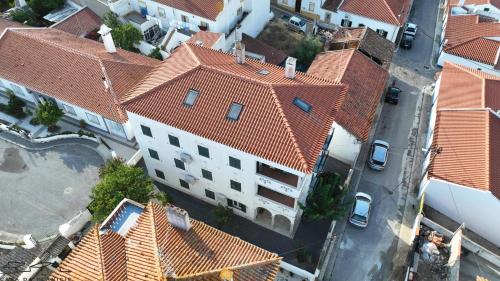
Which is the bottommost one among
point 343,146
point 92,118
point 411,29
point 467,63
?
point 343,146

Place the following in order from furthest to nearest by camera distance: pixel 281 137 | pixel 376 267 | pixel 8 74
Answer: pixel 8 74 → pixel 376 267 → pixel 281 137

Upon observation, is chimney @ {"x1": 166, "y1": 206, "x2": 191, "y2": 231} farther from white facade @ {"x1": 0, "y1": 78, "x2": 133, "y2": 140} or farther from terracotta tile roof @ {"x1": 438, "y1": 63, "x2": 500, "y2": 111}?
terracotta tile roof @ {"x1": 438, "y1": 63, "x2": 500, "y2": 111}

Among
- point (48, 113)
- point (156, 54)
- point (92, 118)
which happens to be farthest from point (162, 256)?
point (156, 54)

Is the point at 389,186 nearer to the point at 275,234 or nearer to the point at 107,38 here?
the point at 275,234

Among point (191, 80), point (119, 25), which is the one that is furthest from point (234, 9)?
point (191, 80)

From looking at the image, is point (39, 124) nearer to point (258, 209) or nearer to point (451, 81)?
point (258, 209)

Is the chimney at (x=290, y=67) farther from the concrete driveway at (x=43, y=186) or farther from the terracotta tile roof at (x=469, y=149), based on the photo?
the concrete driveway at (x=43, y=186)
